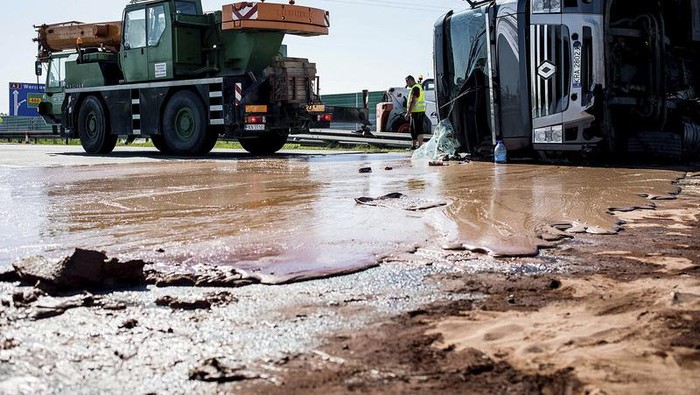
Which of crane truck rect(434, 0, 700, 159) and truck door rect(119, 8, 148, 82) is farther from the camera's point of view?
truck door rect(119, 8, 148, 82)

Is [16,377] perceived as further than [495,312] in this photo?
No

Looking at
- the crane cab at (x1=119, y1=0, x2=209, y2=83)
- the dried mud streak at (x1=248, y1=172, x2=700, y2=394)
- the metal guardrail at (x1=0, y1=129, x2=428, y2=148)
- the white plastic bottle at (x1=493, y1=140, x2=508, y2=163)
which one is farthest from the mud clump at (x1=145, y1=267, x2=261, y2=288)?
the metal guardrail at (x1=0, y1=129, x2=428, y2=148)

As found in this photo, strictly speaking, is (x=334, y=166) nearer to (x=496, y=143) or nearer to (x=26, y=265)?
(x=496, y=143)

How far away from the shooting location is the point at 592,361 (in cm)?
233

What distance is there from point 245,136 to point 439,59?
422 centimetres

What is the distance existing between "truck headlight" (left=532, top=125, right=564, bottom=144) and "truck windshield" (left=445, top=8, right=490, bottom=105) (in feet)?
4.45

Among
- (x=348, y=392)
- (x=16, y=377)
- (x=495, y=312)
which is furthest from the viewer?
(x=495, y=312)

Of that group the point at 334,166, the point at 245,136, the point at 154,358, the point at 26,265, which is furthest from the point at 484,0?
the point at 154,358

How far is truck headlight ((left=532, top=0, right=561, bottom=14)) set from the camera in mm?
10812

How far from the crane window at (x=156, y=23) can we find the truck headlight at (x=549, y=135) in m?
8.09

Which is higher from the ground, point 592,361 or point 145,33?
point 145,33

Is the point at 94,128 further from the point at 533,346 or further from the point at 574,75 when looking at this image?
the point at 533,346

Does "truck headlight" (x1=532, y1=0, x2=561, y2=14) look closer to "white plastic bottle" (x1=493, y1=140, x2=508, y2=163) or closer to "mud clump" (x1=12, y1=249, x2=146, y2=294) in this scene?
"white plastic bottle" (x1=493, y1=140, x2=508, y2=163)

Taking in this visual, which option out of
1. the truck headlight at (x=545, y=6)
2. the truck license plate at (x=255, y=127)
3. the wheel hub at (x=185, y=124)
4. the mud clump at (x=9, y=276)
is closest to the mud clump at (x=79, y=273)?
the mud clump at (x=9, y=276)
